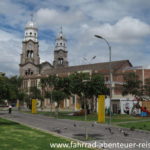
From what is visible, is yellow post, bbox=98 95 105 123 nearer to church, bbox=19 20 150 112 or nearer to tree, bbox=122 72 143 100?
tree, bbox=122 72 143 100

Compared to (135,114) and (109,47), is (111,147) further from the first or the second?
(135,114)

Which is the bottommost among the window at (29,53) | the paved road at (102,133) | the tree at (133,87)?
the paved road at (102,133)

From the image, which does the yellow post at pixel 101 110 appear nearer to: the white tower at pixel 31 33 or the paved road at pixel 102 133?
the paved road at pixel 102 133

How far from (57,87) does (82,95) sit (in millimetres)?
4735

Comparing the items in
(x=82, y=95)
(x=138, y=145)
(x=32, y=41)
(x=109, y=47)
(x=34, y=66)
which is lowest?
(x=138, y=145)

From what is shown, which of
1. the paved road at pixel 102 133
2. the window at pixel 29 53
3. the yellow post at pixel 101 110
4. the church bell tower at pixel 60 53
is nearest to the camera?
the paved road at pixel 102 133

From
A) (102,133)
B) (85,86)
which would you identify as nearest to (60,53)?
(85,86)

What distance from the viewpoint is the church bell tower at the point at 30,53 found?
94.5 m

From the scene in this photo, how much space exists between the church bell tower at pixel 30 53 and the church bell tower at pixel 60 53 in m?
10.6

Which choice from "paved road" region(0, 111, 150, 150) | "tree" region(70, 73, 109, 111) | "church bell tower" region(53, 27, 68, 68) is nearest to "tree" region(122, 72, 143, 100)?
"tree" region(70, 73, 109, 111)

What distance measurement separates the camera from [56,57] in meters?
106

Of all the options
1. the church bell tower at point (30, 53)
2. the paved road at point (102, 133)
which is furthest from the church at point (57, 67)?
the paved road at point (102, 133)

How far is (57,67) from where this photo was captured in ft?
335

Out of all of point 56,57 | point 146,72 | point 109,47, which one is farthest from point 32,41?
point 109,47
